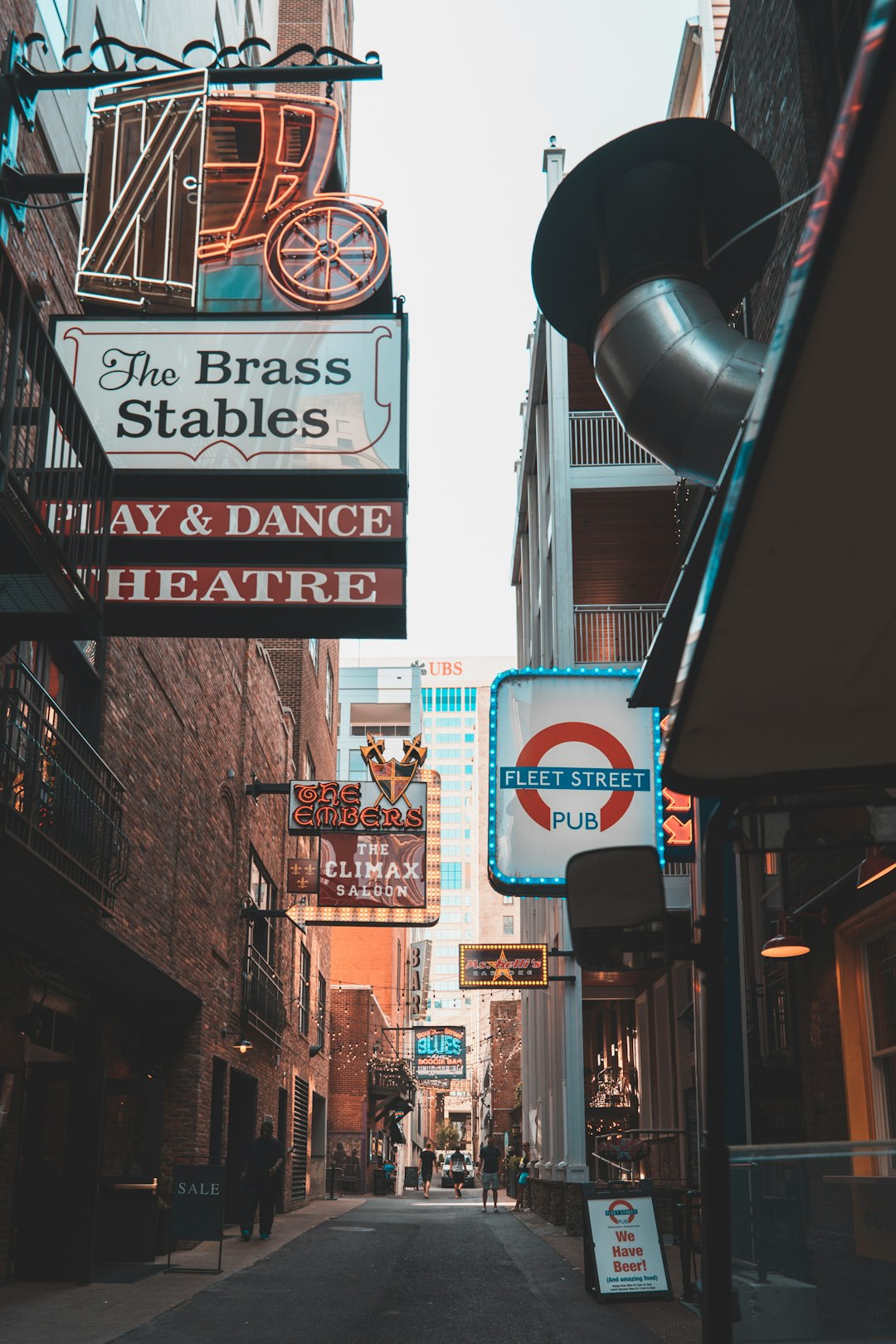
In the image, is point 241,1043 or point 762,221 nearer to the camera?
point 762,221

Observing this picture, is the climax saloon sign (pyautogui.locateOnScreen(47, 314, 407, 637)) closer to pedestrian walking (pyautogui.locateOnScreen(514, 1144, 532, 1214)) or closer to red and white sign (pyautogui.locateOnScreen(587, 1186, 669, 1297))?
red and white sign (pyautogui.locateOnScreen(587, 1186, 669, 1297))

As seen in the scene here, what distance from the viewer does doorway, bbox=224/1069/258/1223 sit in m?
20.3

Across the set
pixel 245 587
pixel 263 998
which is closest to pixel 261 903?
pixel 263 998

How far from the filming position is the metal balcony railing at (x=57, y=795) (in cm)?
885

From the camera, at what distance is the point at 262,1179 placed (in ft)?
54.7

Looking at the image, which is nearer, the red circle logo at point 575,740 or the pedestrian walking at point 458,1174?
the red circle logo at point 575,740

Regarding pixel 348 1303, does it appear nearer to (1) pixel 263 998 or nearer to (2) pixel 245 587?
(2) pixel 245 587

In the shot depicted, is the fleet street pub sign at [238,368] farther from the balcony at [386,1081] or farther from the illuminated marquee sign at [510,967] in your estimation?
the balcony at [386,1081]

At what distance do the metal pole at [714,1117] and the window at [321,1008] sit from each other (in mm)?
31588

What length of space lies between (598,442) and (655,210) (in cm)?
1239

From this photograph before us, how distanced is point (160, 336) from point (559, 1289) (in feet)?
29.4

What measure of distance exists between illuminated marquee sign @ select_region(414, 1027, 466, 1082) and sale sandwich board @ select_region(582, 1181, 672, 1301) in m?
42.1

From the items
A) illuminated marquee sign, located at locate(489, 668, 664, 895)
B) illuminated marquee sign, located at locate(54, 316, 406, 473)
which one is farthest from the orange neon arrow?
illuminated marquee sign, located at locate(54, 316, 406, 473)

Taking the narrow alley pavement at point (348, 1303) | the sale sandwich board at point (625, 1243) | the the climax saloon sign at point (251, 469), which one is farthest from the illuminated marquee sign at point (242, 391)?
the sale sandwich board at point (625, 1243)
